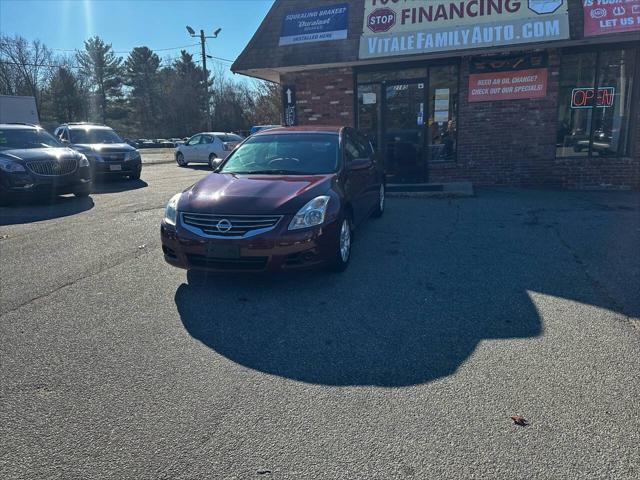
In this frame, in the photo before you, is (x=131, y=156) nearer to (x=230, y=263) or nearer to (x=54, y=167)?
(x=54, y=167)

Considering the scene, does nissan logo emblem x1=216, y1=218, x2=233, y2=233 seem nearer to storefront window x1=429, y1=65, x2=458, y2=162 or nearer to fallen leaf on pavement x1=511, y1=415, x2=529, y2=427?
fallen leaf on pavement x1=511, y1=415, x2=529, y2=427

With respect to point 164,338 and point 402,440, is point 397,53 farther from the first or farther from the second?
point 402,440

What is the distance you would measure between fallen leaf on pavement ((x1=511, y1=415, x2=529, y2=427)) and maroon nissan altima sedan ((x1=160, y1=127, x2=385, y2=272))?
2378mm

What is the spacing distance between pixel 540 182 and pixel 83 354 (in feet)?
33.5

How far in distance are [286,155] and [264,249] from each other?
6.22ft

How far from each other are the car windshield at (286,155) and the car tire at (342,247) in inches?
29.0

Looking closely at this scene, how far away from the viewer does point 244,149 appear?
6.17 metres

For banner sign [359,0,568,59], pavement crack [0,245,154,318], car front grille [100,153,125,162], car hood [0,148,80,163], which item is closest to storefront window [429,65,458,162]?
banner sign [359,0,568,59]

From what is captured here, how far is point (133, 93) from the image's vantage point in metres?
60.8

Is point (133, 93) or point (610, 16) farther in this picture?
point (133, 93)

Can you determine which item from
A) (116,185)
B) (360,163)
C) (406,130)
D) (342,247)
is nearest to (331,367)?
(342,247)

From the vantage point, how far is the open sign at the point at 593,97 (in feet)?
32.9

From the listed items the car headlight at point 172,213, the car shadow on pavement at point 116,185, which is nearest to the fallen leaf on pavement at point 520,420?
the car headlight at point 172,213

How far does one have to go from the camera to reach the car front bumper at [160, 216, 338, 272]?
14.2ft
